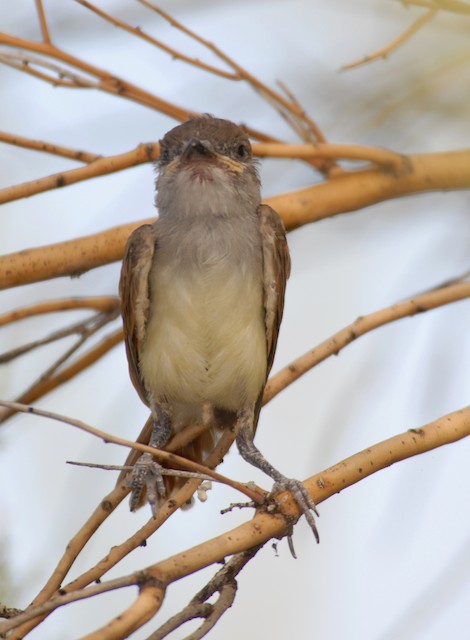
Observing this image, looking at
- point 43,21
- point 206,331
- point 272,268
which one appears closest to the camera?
point 43,21

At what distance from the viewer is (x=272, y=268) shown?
4359 millimetres

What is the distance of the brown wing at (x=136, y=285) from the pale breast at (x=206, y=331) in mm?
40

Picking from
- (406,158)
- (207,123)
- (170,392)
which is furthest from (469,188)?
(170,392)

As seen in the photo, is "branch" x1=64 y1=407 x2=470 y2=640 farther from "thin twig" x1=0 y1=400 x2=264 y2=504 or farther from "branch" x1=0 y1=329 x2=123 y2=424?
"branch" x1=0 y1=329 x2=123 y2=424

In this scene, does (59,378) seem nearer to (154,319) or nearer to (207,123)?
(154,319)

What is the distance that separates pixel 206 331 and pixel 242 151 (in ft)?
3.36

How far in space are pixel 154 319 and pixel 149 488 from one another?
0.80m

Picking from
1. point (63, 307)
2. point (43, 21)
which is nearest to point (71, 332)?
point (63, 307)

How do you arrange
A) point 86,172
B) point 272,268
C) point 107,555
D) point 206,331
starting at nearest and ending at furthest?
point 107,555
point 86,172
point 206,331
point 272,268

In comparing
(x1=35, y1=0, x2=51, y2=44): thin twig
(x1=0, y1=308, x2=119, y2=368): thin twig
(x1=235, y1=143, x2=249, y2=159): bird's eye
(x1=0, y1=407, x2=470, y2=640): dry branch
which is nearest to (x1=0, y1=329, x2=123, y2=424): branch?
(x1=0, y1=308, x2=119, y2=368): thin twig

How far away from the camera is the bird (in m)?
4.24

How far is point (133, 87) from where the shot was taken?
3924 mm

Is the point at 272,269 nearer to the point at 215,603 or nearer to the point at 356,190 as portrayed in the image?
the point at 356,190

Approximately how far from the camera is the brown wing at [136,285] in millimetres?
4266
